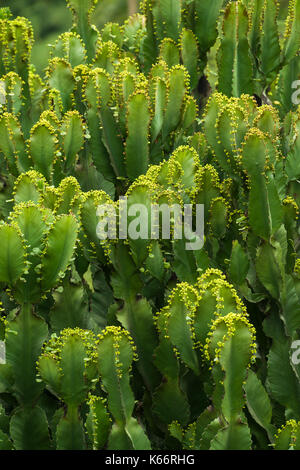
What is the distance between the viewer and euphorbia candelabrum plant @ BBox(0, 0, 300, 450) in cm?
310

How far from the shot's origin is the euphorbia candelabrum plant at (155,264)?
3100mm

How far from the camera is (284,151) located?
4164 millimetres

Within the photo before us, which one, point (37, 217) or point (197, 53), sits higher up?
point (197, 53)

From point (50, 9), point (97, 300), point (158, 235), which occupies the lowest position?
point (97, 300)

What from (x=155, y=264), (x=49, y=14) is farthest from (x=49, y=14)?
(x=155, y=264)

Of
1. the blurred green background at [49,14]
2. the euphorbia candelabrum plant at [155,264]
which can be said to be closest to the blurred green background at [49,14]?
the blurred green background at [49,14]

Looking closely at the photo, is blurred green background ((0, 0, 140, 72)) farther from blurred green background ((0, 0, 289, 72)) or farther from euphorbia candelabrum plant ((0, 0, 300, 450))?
euphorbia candelabrum plant ((0, 0, 300, 450))

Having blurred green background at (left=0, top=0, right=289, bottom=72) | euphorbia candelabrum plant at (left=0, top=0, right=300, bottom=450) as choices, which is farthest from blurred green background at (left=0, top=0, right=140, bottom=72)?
euphorbia candelabrum plant at (left=0, top=0, right=300, bottom=450)

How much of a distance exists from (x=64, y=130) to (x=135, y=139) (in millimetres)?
383

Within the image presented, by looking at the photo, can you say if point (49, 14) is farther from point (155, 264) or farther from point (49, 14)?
point (155, 264)

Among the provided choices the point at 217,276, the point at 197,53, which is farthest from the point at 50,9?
the point at 217,276

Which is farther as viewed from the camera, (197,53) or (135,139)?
(197,53)

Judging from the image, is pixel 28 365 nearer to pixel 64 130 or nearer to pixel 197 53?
pixel 64 130

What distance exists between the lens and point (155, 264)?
358cm
